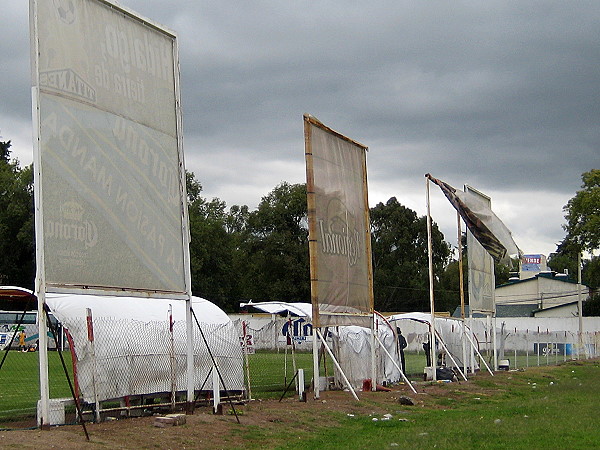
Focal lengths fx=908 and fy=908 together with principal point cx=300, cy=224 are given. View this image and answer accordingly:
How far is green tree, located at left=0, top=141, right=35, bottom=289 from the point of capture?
76.9 m

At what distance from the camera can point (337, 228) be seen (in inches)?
958

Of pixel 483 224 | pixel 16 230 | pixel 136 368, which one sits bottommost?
pixel 136 368

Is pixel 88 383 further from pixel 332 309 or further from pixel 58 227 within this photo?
pixel 332 309

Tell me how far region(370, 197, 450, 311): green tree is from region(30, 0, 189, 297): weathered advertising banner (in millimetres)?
72030

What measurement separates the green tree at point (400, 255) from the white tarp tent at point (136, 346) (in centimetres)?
6706

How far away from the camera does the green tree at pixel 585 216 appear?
211 feet

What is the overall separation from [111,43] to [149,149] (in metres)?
2.09

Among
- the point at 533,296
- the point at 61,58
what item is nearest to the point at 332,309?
the point at 61,58

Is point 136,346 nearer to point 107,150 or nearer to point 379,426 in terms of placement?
point 107,150

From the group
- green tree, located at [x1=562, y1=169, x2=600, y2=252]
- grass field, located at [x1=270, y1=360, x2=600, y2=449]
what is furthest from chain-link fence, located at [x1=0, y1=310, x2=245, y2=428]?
green tree, located at [x1=562, y1=169, x2=600, y2=252]

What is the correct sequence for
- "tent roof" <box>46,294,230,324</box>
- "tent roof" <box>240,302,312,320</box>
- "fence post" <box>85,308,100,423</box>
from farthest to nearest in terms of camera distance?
"tent roof" <box>240,302,312,320</box> < "tent roof" <box>46,294,230,324</box> < "fence post" <box>85,308,100,423</box>

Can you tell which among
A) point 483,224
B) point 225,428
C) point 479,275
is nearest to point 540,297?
point 479,275

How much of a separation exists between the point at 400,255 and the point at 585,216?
27636 mm

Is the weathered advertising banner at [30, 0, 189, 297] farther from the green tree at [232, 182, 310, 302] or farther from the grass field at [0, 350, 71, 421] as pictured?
the green tree at [232, 182, 310, 302]
